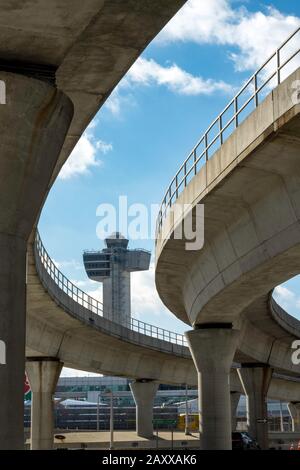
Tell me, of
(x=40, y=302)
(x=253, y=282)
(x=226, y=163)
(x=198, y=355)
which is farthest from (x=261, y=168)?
(x=40, y=302)

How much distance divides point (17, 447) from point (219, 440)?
2527 centimetres

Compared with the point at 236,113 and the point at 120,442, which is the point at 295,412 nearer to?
the point at 120,442

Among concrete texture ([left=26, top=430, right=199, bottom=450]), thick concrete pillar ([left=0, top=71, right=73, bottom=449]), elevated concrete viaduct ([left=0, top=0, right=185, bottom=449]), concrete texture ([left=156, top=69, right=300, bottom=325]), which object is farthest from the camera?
concrete texture ([left=26, top=430, right=199, bottom=450])

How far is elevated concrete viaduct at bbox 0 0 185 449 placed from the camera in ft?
38.0

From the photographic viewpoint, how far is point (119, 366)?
198 feet

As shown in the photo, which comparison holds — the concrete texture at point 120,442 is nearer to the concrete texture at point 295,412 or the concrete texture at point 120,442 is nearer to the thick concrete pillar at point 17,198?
the concrete texture at point 295,412

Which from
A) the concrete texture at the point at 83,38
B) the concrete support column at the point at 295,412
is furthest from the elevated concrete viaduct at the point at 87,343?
the concrete support column at the point at 295,412

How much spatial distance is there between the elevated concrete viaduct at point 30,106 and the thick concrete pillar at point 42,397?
126 ft

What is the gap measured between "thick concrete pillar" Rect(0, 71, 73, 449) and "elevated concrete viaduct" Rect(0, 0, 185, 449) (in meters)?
0.01

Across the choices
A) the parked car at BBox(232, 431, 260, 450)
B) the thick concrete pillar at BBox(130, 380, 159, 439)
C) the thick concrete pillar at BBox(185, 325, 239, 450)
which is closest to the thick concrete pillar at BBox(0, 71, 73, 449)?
the thick concrete pillar at BBox(185, 325, 239, 450)

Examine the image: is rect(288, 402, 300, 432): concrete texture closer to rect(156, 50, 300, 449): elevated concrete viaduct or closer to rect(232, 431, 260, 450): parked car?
rect(232, 431, 260, 450): parked car

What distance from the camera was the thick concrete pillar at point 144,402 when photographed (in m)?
72.6

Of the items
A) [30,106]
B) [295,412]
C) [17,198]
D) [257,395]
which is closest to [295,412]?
[295,412]
